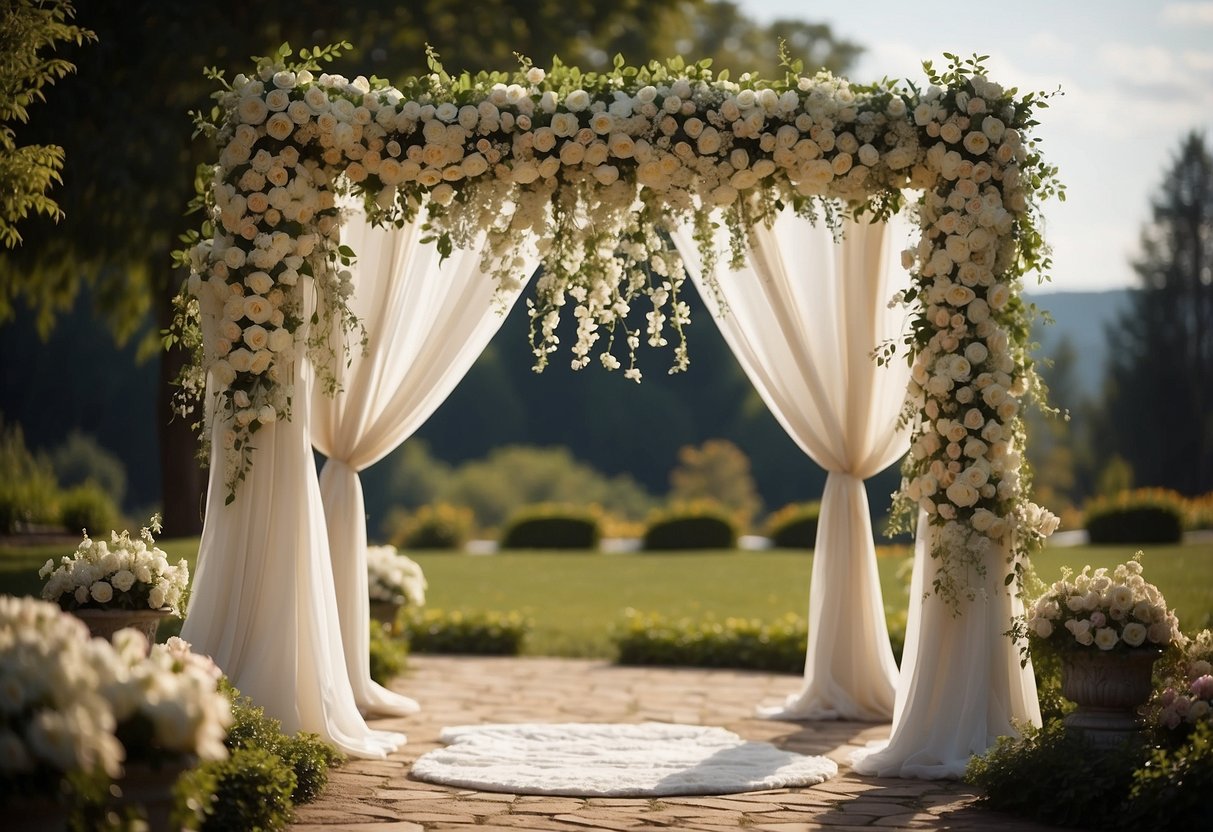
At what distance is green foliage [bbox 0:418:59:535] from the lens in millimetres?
12773

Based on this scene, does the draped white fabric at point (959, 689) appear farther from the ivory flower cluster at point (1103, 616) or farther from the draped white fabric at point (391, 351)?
the draped white fabric at point (391, 351)

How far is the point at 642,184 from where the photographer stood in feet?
19.9

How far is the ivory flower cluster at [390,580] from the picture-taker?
8.98m

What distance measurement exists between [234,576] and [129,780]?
254cm

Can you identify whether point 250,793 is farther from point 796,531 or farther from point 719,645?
point 796,531

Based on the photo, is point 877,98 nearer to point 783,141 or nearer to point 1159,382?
point 783,141

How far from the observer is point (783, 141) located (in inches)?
229

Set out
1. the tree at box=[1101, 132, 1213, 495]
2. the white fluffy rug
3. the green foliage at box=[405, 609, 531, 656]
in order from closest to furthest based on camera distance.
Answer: the white fluffy rug, the green foliage at box=[405, 609, 531, 656], the tree at box=[1101, 132, 1213, 495]

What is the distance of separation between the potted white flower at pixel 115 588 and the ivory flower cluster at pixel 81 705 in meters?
1.97

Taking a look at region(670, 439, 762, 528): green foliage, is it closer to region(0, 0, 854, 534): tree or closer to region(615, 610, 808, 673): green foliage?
region(0, 0, 854, 534): tree

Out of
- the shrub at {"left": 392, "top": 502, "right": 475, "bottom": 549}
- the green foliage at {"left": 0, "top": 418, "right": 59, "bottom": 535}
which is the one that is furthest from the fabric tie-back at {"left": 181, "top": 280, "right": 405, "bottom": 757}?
the shrub at {"left": 392, "top": 502, "right": 475, "bottom": 549}

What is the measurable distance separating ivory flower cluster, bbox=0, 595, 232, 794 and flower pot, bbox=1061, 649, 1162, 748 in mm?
3228

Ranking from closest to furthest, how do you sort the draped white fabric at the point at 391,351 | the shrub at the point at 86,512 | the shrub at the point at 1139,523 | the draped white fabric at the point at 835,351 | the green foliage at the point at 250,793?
the green foliage at the point at 250,793 < the draped white fabric at the point at 391,351 < the draped white fabric at the point at 835,351 < the shrub at the point at 86,512 < the shrub at the point at 1139,523

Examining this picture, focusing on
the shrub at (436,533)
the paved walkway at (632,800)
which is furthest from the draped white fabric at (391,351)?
the shrub at (436,533)
